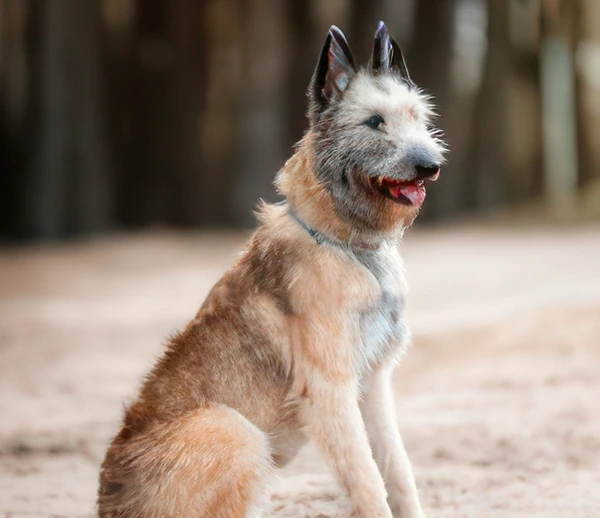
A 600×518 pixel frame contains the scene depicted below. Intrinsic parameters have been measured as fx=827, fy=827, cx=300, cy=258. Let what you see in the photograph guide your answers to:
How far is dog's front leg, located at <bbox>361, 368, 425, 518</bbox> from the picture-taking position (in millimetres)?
3143

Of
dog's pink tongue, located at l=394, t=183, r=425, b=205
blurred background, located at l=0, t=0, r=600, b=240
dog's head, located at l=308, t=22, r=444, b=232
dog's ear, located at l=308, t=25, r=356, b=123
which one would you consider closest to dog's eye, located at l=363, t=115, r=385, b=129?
dog's head, located at l=308, t=22, r=444, b=232

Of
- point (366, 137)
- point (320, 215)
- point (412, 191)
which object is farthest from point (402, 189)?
point (320, 215)

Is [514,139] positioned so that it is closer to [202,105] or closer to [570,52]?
[570,52]

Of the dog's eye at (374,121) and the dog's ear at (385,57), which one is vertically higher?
the dog's ear at (385,57)

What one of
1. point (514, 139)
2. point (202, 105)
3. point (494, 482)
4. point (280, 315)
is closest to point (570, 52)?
point (514, 139)

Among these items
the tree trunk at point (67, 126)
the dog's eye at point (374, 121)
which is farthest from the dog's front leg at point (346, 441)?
the tree trunk at point (67, 126)

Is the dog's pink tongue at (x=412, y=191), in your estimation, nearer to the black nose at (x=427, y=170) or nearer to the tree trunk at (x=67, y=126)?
the black nose at (x=427, y=170)

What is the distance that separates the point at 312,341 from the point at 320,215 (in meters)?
0.48

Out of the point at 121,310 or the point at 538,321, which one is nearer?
the point at 538,321

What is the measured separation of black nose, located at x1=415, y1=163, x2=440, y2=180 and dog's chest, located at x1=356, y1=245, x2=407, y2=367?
0.41 m

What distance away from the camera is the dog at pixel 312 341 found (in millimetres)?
2834

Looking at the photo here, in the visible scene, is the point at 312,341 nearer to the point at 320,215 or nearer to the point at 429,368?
the point at 320,215

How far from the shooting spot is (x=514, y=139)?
1226 centimetres

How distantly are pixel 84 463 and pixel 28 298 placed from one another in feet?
13.5
